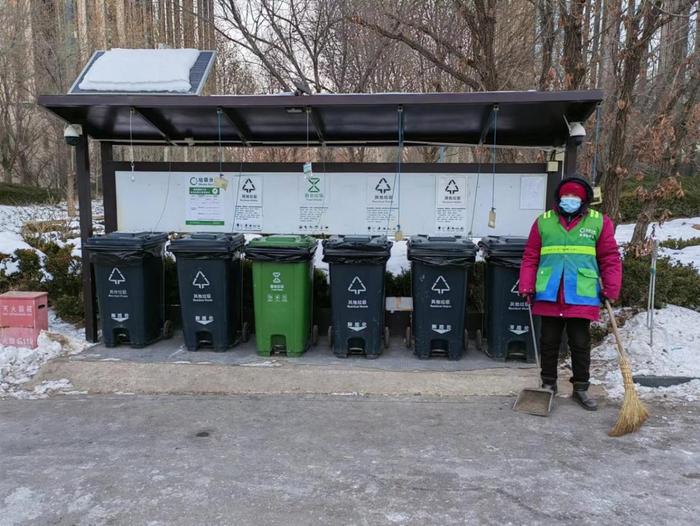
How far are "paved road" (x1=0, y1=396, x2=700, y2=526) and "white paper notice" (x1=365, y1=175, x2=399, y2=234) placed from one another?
216cm

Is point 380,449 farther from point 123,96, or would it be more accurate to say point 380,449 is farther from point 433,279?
point 123,96

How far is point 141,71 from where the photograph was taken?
567 centimetres

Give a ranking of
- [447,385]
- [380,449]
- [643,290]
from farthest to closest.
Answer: [643,290], [447,385], [380,449]

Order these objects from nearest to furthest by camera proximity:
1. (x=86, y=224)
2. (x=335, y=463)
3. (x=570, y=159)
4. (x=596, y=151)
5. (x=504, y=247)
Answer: (x=335, y=463) → (x=504, y=247) → (x=570, y=159) → (x=86, y=224) → (x=596, y=151)

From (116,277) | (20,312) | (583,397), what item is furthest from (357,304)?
(20,312)

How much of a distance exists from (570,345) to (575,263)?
72 cm

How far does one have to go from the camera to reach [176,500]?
311 cm

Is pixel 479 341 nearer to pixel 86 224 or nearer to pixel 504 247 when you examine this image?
pixel 504 247

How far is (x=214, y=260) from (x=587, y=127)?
532 cm

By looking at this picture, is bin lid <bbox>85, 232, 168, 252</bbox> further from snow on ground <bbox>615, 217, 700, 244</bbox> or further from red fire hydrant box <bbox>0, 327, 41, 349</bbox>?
snow on ground <bbox>615, 217, 700, 244</bbox>

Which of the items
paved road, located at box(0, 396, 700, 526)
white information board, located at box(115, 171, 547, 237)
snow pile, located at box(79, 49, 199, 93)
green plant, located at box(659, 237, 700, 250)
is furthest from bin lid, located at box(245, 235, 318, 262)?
green plant, located at box(659, 237, 700, 250)

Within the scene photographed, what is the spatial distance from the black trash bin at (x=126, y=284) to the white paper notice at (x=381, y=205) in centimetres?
233

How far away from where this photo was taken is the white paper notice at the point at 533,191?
5965 millimetres

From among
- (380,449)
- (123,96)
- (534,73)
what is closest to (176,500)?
(380,449)
